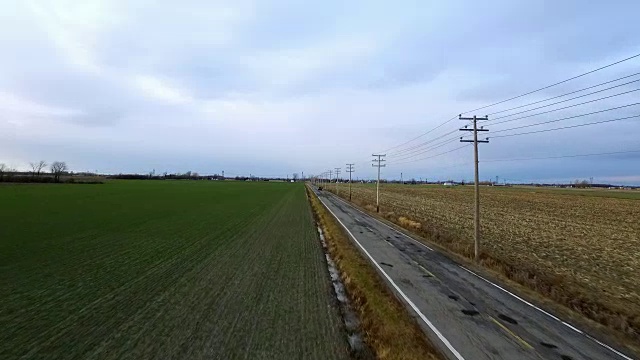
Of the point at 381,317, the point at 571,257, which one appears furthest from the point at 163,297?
the point at 571,257

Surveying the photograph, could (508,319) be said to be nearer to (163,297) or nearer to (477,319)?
(477,319)

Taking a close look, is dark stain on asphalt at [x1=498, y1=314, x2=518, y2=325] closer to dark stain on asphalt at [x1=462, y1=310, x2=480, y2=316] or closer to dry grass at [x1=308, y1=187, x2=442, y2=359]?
dark stain on asphalt at [x1=462, y1=310, x2=480, y2=316]

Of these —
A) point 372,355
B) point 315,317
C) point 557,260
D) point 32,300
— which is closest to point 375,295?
point 315,317

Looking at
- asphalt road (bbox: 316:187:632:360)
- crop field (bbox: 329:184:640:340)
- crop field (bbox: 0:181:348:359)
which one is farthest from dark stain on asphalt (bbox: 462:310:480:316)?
crop field (bbox: 0:181:348:359)

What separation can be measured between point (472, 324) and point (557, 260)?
568 inches

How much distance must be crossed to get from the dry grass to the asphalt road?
0.51 meters

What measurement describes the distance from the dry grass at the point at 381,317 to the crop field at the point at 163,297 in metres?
1.05

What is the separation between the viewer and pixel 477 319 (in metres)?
12.5

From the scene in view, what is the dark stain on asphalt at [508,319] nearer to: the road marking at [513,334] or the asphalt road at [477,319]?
the asphalt road at [477,319]

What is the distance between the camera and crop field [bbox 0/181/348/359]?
9.85 m

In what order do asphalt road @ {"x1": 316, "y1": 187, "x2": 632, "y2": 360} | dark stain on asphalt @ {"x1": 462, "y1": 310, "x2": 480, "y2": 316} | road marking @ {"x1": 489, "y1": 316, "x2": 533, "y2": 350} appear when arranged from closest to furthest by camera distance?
asphalt road @ {"x1": 316, "y1": 187, "x2": 632, "y2": 360} < road marking @ {"x1": 489, "y1": 316, "x2": 533, "y2": 350} < dark stain on asphalt @ {"x1": 462, "y1": 310, "x2": 480, "y2": 316}

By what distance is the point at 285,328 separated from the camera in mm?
11406

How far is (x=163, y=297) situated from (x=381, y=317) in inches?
320

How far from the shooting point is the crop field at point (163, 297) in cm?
985
